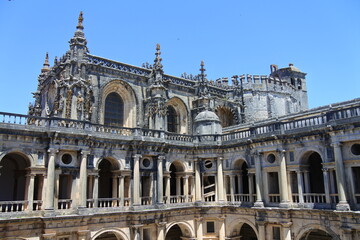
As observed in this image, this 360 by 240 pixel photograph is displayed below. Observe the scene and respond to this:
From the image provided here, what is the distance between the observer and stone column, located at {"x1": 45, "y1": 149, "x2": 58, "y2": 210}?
21000mm

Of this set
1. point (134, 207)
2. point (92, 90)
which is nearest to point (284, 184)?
point (134, 207)

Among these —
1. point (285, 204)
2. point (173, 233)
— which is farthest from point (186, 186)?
point (285, 204)

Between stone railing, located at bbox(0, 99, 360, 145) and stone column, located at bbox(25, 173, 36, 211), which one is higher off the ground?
stone railing, located at bbox(0, 99, 360, 145)

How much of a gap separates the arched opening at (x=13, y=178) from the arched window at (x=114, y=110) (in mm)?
7451

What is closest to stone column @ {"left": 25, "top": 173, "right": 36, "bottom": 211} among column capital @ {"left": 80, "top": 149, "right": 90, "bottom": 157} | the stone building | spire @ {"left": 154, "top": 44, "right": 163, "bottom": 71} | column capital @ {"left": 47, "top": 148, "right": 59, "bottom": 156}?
the stone building

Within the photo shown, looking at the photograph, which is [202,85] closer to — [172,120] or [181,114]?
[181,114]

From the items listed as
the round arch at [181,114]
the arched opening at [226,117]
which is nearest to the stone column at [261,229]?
the round arch at [181,114]

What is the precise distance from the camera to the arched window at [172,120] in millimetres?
32741

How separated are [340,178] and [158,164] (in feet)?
44.3

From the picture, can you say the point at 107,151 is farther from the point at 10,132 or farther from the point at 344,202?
the point at 344,202

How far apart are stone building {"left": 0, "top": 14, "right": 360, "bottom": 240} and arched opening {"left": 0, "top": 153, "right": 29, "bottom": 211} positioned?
100 millimetres

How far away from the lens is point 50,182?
21266 mm

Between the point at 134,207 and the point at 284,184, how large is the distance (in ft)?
37.4

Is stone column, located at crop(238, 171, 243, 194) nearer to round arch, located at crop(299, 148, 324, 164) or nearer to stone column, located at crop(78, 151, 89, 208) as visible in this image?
round arch, located at crop(299, 148, 324, 164)
